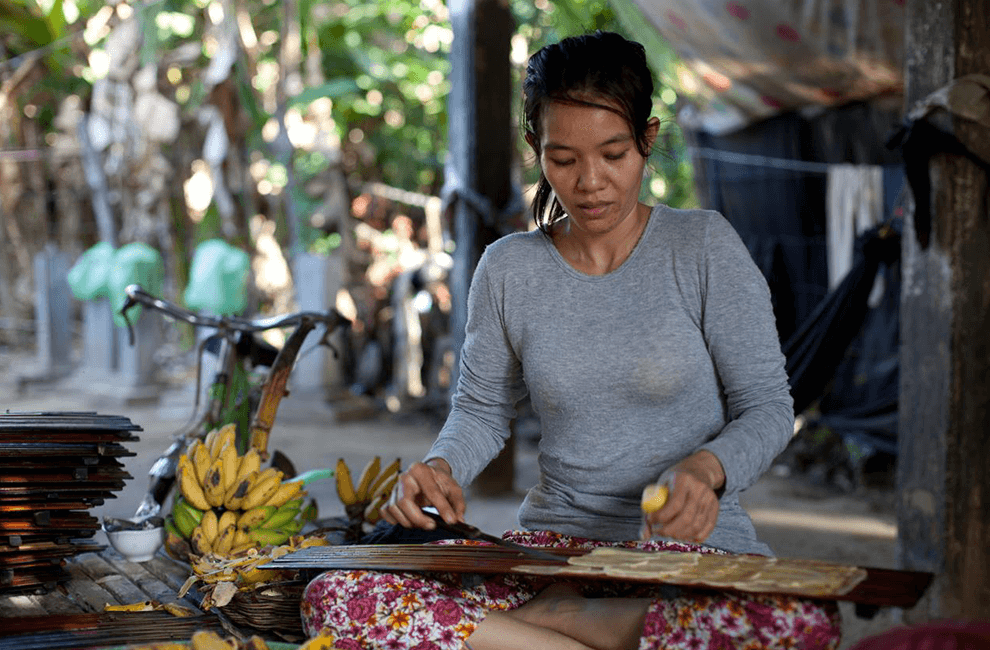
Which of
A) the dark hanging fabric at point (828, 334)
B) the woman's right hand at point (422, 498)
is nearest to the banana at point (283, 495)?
the woman's right hand at point (422, 498)

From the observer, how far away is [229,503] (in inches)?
96.6

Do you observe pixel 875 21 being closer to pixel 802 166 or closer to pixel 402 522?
pixel 802 166

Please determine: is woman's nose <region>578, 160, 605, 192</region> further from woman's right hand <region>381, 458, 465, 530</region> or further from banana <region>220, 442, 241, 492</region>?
banana <region>220, 442, 241, 492</region>

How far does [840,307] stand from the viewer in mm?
4836

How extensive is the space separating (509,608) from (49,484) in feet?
3.68

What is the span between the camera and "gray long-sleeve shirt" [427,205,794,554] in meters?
1.83

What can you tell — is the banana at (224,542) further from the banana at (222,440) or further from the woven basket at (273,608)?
the woven basket at (273,608)

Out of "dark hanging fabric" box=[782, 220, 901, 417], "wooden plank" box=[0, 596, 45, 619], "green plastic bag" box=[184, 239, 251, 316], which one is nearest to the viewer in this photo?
"wooden plank" box=[0, 596, 45, 619]

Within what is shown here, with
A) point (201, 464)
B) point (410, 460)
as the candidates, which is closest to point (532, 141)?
point (201, 464)

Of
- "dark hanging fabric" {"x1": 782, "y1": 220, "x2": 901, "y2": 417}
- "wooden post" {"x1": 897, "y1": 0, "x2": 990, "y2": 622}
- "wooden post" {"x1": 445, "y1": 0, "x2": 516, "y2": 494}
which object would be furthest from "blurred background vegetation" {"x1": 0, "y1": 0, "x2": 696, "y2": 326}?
"wooden post" {"x1": 897, "y1": 0, "x2": 990, "y2": 622}

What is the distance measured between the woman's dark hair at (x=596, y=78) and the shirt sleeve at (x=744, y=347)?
10.1 inches

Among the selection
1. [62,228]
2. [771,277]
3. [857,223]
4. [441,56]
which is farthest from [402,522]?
[62,228]

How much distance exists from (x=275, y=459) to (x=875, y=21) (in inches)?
129

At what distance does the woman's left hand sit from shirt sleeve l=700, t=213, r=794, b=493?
0.18m
